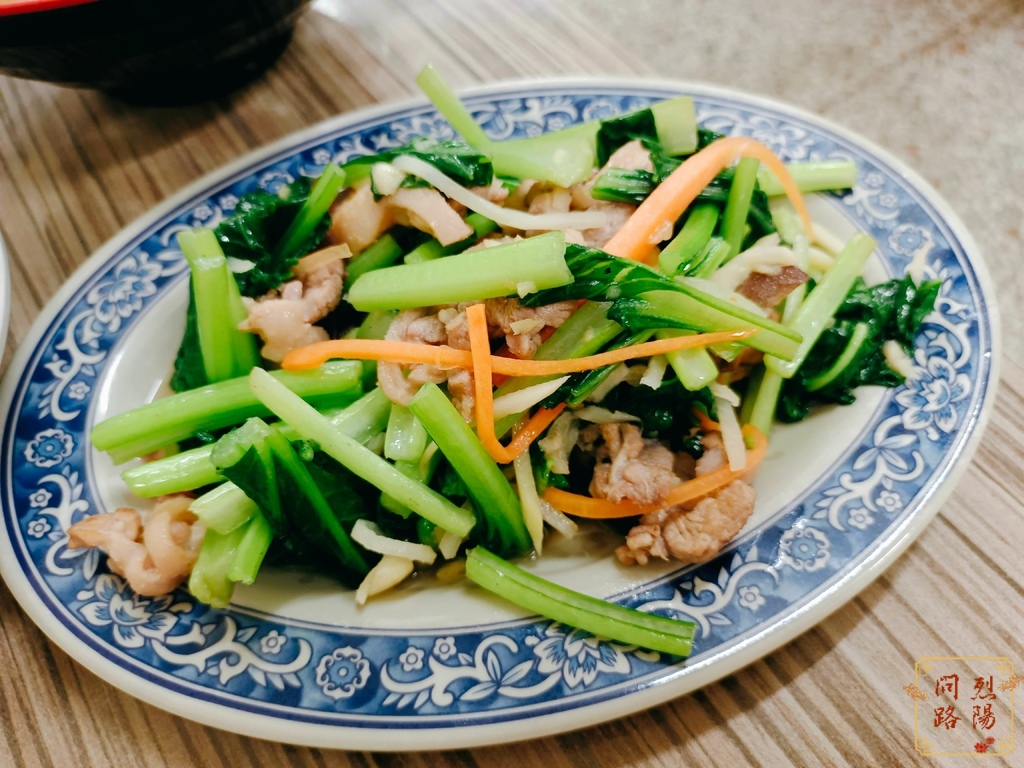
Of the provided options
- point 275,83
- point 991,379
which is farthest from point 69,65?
point 991,379

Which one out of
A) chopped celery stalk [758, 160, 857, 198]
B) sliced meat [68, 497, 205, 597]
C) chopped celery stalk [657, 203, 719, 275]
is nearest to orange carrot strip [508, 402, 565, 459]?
chopped celery stalk [657, 203, 719, 275]

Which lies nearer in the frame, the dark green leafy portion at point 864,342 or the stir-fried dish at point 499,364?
the stir-fried dish at point 499,364

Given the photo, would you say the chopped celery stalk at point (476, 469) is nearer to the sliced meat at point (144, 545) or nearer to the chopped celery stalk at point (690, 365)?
the chopped celery stalk at point (690, 365)

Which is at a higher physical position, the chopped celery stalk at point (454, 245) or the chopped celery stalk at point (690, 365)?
the chopped celery stalk at point (690, 365)

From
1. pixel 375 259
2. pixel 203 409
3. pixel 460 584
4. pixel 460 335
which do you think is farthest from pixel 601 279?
pixel 203 409

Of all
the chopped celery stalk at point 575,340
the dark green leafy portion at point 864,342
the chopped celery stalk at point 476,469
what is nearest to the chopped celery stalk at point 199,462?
the chopped celery stalk at point 476,469

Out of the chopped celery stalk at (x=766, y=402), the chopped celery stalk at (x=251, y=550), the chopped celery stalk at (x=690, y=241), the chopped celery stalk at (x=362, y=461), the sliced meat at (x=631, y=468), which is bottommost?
the chopped celery stalk at (x=251, y=550)

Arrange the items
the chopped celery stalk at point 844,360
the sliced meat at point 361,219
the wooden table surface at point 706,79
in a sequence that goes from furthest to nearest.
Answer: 1. the sliced meat at point 361,219
2. the chopped celery stalk at point 844,360
3. the wooden table surface at point 706,79
